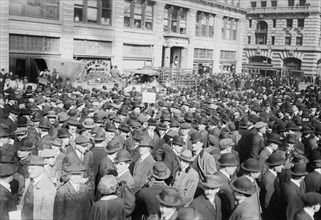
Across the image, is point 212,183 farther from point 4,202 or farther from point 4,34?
point 4,34

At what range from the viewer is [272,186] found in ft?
23.0

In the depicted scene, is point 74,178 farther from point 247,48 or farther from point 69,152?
point 247,48

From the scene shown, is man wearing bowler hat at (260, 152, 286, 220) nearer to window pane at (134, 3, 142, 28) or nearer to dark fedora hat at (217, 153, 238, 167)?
dark fedora hat at (217, 153, 238, 167)

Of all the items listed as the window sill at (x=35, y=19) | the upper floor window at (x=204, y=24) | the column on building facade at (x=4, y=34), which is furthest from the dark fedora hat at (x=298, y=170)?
the upper floor window at (x=204, y=24)

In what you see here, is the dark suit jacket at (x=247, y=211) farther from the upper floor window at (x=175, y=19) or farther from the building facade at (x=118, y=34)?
the upper floor window at (x=175, y=19)

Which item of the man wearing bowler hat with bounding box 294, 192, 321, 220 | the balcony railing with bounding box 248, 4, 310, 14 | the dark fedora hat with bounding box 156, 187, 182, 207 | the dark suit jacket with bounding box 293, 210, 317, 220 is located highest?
the balcony railing with bounding box 248, 4, 310, 14

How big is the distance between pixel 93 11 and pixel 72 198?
1218 inches

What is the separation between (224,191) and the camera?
21.4ft

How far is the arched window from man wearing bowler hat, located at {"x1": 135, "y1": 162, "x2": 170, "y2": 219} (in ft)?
216

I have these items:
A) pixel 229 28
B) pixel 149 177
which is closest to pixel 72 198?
pixel 149 177

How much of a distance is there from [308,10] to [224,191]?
6120 cm

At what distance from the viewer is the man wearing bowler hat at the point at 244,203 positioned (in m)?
5.43

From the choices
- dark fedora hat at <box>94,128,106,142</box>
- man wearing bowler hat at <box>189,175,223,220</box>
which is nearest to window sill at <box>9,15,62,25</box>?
dark fedora hat at <box>94,128,106,142</box>

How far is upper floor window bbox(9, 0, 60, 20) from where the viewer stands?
93.2 feet
